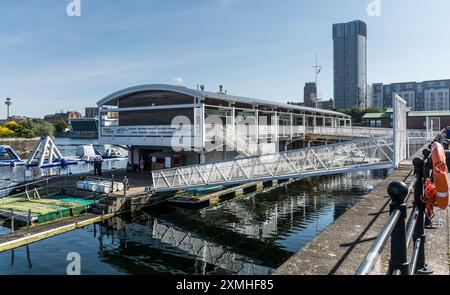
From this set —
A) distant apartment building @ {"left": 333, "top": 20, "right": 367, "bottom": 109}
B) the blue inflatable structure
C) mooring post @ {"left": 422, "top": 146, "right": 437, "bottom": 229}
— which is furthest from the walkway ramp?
distant apartment building @ {"left": 333, "top": 20, "right": 367, "bottom": 109}

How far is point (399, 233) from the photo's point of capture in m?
2.55

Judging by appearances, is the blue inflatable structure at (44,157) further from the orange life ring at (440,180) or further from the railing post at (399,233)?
the railing post at (399,233)

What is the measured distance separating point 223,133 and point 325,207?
925 centimetres

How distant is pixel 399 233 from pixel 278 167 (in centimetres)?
1703

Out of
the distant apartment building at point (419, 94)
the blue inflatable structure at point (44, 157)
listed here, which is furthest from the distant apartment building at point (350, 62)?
the blue inflatable structure at point (44, 157)

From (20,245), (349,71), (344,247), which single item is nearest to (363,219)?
(344,247)

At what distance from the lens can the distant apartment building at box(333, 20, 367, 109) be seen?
11025 cm

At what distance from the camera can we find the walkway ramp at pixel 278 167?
18.3 m

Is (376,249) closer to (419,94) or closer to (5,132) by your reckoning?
(5,132)

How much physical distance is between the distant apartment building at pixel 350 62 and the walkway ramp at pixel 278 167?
3898 inches

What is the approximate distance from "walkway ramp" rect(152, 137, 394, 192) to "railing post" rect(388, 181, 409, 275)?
15.7 meters

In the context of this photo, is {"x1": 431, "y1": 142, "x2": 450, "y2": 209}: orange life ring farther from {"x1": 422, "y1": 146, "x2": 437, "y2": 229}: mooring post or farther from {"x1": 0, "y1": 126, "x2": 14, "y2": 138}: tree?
{"x1": 0, "y1": 126, "x2": 14, "y2": 138}: tree

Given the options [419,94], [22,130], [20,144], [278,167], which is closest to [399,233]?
[278,167]

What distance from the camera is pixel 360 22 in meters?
111
